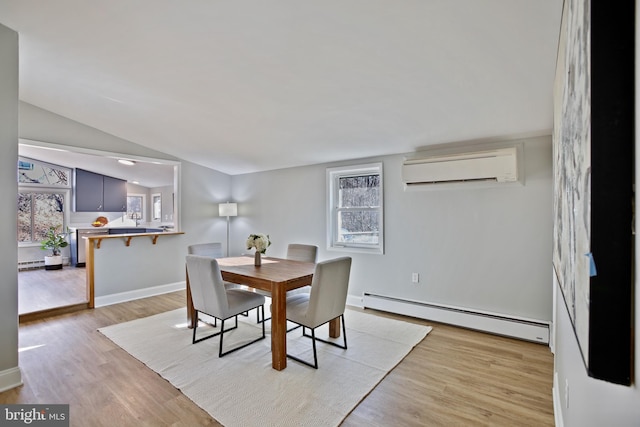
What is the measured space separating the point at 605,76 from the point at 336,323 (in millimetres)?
3043

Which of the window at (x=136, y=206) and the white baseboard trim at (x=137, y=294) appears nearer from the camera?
the white baseboard trim at (x=137, y=294)

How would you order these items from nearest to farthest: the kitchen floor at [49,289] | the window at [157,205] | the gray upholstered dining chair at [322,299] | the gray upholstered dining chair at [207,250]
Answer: the gray upholstered dining chair at [322,299] → the gray upholstered dining chair at [207,250] → the kitchen floor at [49,289] → the window at [157,205]

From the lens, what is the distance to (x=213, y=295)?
9.17 feet

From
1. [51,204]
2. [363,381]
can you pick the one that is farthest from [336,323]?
[51,204]

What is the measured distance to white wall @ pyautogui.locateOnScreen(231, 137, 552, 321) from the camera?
313 centimetres

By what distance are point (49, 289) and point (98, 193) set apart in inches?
132

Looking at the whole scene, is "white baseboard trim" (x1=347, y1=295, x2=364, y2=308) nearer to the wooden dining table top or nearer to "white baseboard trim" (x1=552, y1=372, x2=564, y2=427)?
the wooden dining table top

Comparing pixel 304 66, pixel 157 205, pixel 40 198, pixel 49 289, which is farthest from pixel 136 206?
pixel 304 66

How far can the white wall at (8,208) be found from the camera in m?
2.38

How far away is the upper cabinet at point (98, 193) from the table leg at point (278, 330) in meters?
7.34

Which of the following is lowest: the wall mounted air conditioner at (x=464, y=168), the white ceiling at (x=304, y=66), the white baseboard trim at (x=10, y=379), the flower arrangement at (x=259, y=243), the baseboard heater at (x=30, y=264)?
the white baseboard trim at (x=10, y=379)

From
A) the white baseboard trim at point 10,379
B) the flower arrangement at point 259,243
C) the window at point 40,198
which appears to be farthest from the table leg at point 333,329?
the window at point 40,198

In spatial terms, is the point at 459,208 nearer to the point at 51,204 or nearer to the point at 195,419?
the point at 195,419

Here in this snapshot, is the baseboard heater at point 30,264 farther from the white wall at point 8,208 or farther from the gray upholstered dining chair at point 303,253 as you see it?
the gray upholstered dining chair at point 303,253
